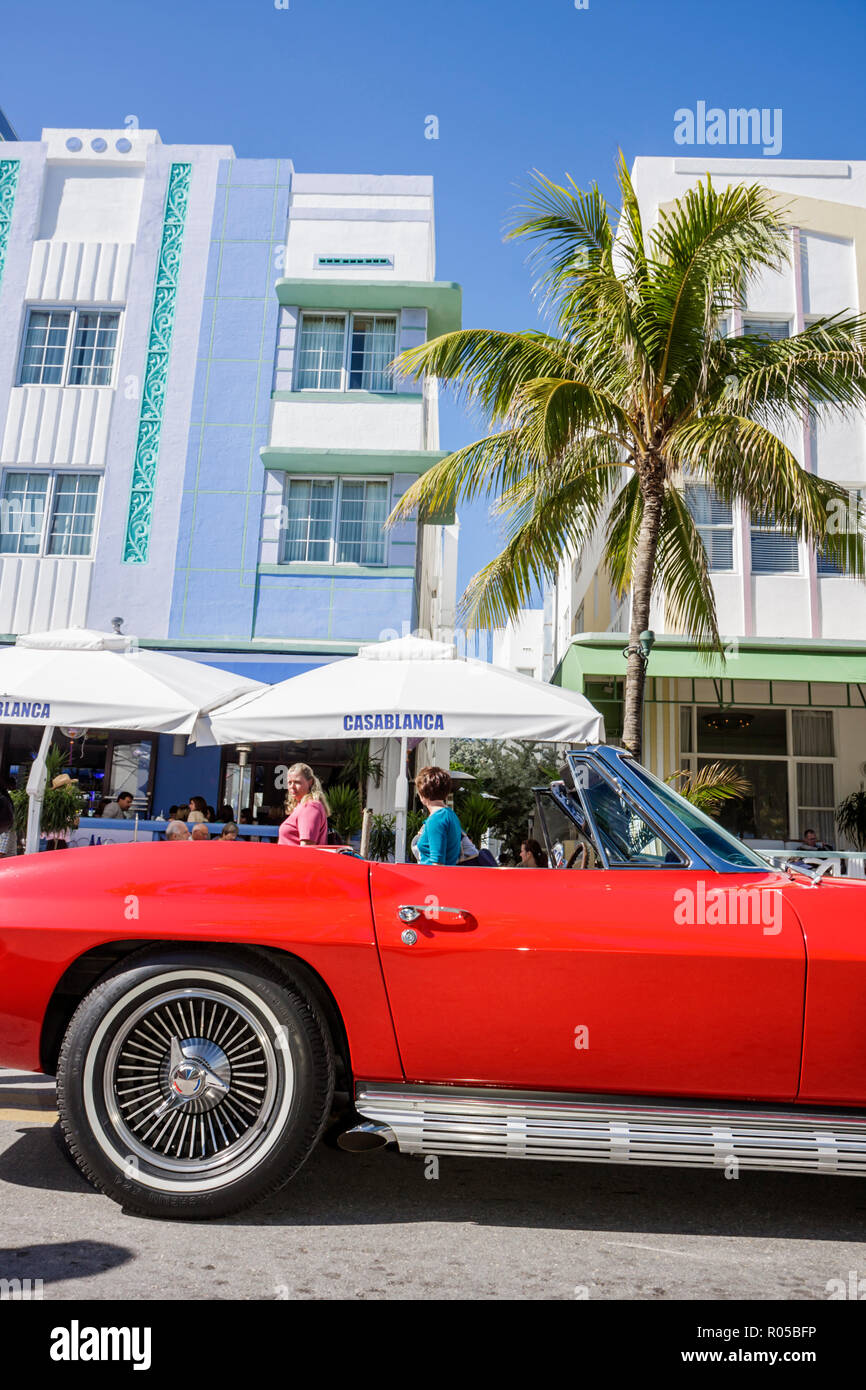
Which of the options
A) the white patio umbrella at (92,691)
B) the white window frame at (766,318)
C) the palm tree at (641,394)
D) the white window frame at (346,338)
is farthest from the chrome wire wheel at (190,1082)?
the white window frame at (766,318)

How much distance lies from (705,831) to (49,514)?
15.6m

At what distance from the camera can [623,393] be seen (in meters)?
11.2

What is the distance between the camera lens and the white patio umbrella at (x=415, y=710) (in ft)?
24.2

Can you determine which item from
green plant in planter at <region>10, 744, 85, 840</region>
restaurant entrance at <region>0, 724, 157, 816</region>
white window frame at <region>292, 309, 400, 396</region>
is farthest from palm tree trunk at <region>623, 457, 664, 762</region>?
restaurant entrance at <region>0, 724, 157, 816</region>

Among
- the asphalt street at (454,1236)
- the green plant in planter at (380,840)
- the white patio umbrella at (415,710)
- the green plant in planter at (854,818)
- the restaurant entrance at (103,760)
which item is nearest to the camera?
the asphalt street at (454,1236)

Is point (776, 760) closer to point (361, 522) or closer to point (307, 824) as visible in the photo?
point (361, 522)

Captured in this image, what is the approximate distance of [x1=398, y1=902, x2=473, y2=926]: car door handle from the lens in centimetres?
320

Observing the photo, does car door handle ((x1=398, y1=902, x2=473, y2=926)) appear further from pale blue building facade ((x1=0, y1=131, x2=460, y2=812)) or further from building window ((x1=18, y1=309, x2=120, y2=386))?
building window ((x1=18, y1=309, x2=120, y2=386))

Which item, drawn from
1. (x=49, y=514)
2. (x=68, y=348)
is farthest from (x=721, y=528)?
(x=68, y=348)

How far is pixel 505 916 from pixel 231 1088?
1.03 metres

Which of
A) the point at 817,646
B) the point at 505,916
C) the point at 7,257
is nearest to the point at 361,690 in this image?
the point at 505,916

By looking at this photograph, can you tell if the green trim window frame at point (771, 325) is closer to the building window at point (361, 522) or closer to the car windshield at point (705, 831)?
the building window at point (361, 522)

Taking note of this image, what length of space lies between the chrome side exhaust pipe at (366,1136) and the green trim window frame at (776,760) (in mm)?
14837

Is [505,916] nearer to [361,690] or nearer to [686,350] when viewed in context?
[361,690]
